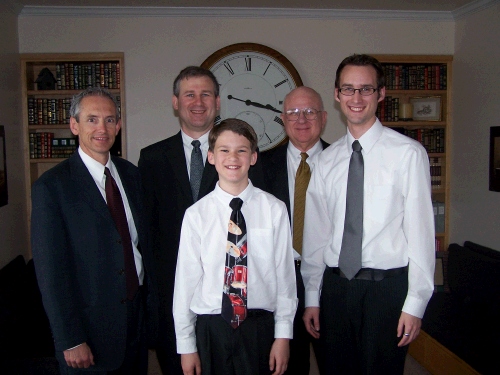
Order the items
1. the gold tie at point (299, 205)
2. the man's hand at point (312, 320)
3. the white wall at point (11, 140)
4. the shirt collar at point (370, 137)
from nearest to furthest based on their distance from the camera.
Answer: the shirt collar at point (370, 137) → the man's hand at point (312, 320) → the gold tie at point (299, 205) → the white wall at point (11, 140)

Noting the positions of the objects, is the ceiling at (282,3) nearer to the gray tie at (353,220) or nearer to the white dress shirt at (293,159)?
the white dress shirt at (293,159)

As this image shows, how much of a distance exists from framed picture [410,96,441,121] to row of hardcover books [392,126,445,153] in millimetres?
117

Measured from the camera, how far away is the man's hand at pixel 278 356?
1655mm

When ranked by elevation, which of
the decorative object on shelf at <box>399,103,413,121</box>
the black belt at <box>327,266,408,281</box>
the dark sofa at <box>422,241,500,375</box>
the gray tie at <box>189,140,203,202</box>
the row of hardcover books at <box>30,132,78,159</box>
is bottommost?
the dark sofa at <box>422,241,500,375</box>

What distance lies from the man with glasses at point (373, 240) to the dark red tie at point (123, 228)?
2.44 ft

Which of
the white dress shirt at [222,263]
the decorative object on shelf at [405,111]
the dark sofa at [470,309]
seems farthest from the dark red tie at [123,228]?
the decorative object on shelf at [405,111]

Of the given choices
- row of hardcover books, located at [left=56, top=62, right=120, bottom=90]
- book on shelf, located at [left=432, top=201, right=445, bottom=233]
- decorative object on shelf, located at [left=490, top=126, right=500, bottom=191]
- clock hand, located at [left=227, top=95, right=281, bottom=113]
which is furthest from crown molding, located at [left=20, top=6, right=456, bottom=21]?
book on shelf, located at [left=432, top=201, right=445, bottom=233]

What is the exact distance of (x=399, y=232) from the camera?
1.75m

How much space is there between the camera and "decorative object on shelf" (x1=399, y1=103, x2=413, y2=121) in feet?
14.1

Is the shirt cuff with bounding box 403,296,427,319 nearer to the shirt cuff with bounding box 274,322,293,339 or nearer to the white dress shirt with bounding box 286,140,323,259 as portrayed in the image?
the shirt cuff with bounding box 274,322,293,339

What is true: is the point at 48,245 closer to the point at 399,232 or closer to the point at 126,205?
the point at 126,205

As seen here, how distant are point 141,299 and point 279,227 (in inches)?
24.9

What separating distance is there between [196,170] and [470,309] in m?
2.47

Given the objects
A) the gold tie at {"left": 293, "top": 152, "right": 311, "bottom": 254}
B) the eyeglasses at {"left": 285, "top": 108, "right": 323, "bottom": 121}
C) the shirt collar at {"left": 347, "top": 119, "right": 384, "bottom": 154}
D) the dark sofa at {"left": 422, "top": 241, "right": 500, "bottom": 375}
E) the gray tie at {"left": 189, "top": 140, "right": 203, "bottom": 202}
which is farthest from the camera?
the dark sofa at {"left": 422, "top": 241, "right": 500, "bottom": 375}
